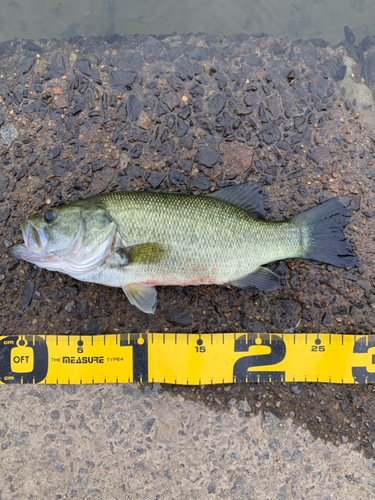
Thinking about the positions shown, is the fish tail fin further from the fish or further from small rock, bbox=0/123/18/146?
small rock, bbox=0/123/18/146

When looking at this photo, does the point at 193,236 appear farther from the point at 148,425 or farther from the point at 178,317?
the point at 148,425

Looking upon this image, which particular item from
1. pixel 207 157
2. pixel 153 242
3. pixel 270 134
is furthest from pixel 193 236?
pixel 270 134

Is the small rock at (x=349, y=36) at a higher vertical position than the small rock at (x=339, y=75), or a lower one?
higher

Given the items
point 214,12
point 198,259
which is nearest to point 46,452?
point 198,259

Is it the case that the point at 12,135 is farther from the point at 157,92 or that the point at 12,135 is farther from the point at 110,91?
the point at 157,92

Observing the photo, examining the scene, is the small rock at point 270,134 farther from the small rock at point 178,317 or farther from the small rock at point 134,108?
the small rock at point 178,317

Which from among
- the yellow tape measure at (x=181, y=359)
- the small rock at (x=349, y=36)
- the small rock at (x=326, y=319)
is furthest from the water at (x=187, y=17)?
the yellow tape measure at (x=181, y=359)

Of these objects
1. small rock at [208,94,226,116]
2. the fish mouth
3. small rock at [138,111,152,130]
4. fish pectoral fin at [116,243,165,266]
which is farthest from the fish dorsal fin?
the fish mouth
